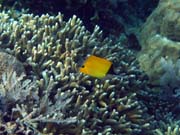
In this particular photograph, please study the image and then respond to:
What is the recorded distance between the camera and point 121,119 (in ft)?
12.4

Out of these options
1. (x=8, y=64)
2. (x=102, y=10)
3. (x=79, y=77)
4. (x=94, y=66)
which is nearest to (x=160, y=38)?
(x=102, y=10)

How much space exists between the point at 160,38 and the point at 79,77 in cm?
257

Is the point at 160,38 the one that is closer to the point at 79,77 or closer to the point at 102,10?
the point at 102,10

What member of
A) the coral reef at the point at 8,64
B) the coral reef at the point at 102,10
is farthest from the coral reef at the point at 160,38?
the coral reef at the point at 8,64

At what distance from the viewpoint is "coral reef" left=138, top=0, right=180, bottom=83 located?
561 cm

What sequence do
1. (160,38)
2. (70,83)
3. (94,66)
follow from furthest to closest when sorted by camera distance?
(160,38)
(70,83)
(94,66)

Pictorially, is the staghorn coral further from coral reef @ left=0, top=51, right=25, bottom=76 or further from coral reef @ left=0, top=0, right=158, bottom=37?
coral reef @ left=0, top=0, right=158, bottom=37

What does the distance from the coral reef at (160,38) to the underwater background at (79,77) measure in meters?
0.02

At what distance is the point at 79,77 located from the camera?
12.8 ft

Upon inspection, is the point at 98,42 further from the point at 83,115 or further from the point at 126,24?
the point at 126,24

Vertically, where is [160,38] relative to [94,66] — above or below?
above

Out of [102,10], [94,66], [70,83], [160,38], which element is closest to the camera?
[94,66]

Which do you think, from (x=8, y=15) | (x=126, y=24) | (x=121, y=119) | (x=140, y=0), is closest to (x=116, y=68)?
(x=121, y=119)

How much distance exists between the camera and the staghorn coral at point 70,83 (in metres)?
3.31
